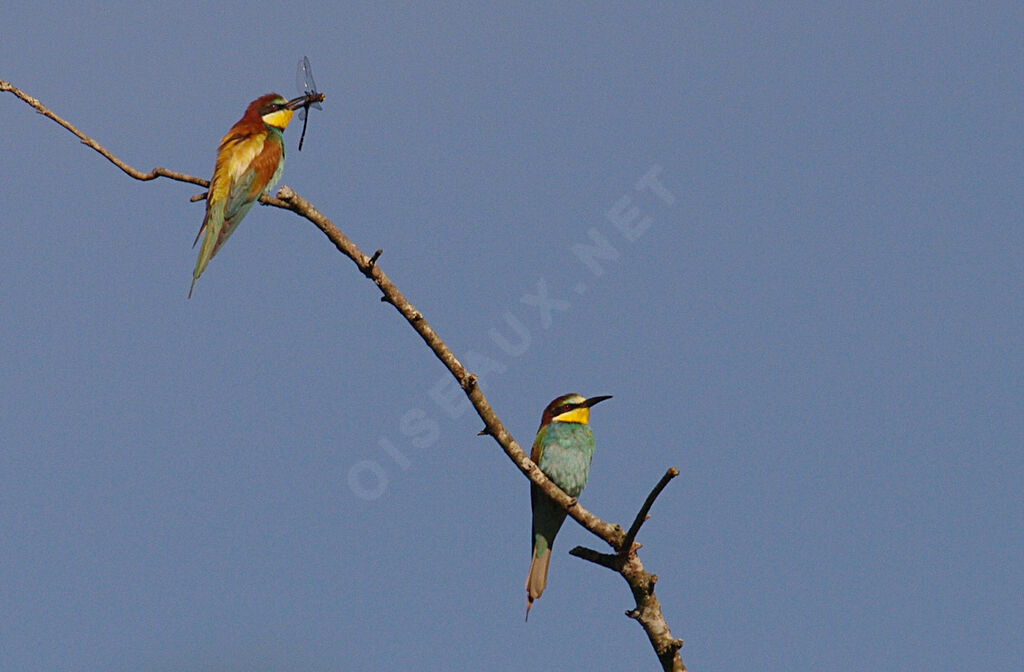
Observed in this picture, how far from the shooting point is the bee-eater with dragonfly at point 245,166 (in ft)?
18.2

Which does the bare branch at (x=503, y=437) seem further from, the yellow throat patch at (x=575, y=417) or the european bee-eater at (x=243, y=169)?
the yellow throat patch at (x=575, y=417)

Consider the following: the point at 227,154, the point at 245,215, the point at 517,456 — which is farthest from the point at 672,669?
the point at 227,154

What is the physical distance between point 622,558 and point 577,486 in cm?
206

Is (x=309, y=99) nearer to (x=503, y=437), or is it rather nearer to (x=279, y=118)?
(x=279, y=118)

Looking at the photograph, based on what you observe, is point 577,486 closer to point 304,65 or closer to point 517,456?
point 517,456

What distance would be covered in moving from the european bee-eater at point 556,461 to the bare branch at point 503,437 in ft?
4.85

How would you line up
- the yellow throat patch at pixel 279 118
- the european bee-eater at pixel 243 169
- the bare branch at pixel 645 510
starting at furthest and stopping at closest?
1. the yellow throat patch at pixel 279 118
2. the european bee-eater at pixel 243 169
3. the bare branch at pixel 645 510

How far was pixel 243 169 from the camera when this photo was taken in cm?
576

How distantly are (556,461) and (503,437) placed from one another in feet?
6.31

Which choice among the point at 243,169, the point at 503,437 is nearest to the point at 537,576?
the point at 503,437

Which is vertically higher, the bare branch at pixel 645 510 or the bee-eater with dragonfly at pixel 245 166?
the bee-eater with dragonfly at pixel 245 166

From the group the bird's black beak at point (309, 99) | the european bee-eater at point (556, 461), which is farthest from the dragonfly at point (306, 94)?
the european bee-eater at point (556, 461)

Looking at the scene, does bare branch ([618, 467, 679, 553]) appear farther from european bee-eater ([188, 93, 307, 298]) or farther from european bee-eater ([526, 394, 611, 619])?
european bee-eater ([188, 93, 307, 298])

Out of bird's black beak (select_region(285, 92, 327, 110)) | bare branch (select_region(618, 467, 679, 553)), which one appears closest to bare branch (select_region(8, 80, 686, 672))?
bare branch (select_region(618, 467, 679, 553))
